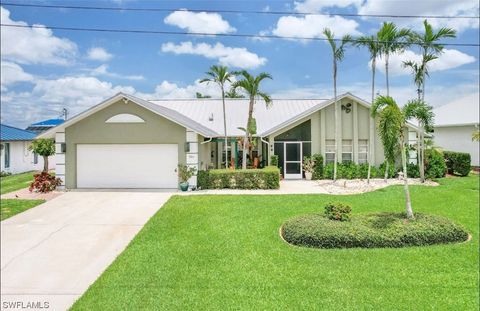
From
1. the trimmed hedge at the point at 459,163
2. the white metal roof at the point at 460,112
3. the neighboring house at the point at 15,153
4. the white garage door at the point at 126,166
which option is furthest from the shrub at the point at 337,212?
the neighboring house at the point at 15,153

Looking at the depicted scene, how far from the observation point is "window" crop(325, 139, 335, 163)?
2080 cm

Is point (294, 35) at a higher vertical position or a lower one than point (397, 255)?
higher

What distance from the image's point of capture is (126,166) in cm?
1747

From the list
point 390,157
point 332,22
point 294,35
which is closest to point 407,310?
point 390,157

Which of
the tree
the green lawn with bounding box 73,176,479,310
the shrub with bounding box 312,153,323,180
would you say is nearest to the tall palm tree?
the shrub with bounding box 312,153,323,180

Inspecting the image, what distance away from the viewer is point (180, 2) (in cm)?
1339

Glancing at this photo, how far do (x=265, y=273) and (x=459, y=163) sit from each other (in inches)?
751

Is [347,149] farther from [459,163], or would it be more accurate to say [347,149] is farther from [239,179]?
[239,179]

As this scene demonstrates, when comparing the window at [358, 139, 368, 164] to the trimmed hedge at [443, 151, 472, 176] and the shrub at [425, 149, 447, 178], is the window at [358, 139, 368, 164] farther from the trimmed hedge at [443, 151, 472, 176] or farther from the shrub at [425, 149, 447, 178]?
the trimmed hedge at [443, 151, 472, 176]

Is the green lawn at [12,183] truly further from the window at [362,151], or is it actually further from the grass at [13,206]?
the window at [362,151]

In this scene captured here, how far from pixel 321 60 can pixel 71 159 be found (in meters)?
13.6

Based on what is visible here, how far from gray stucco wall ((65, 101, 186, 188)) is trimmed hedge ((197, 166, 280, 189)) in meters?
1.46

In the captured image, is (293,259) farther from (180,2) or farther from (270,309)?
(180,2)

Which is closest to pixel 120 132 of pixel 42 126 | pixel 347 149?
pixel 347 149
